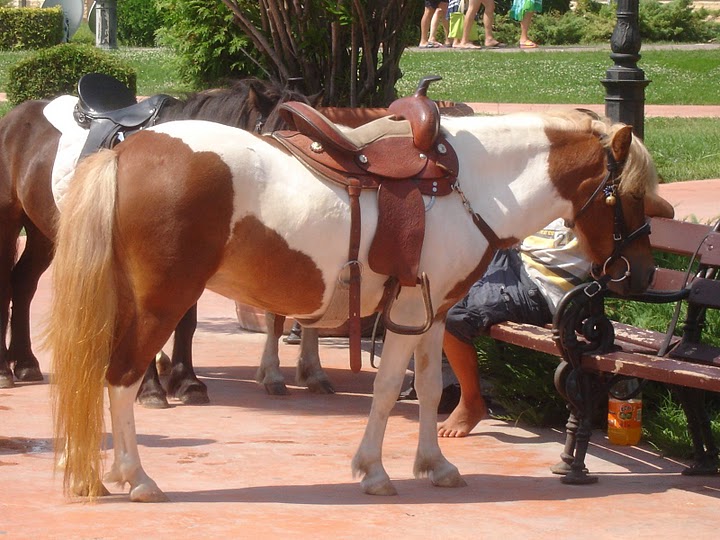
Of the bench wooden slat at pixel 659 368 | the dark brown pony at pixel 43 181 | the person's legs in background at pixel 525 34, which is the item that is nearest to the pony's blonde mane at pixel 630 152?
the bench wooden slat at pixel 659 368

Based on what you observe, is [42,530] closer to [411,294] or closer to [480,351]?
[411,294]

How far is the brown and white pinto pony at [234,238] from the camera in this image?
453 cm

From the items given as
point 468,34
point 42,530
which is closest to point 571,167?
point 42,530

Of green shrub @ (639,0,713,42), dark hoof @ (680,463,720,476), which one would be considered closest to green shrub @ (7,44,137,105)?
dark hoof @ (680,463,720,476)

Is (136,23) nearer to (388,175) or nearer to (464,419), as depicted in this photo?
(464,419)

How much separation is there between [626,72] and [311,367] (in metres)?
3.89

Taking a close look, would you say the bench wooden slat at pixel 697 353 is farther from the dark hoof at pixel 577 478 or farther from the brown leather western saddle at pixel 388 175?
the brown leather western saddle at pixel 388 175

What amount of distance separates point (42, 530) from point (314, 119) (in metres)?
1.93

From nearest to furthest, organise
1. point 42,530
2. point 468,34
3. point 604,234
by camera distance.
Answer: point 42,530 < point 604,234 < point 468,34

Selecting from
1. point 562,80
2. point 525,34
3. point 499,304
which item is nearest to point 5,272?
point 499,304

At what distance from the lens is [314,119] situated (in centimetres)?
488

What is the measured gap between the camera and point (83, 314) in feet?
14.8

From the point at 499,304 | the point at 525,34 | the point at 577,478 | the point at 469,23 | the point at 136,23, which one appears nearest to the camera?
the point at 577,478

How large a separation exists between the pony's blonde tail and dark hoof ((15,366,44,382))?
8.82ft
